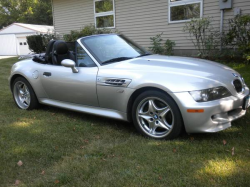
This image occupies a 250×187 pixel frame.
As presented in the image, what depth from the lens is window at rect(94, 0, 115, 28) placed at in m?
12.5

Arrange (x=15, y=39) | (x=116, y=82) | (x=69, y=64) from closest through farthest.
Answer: (x=116, y=82) < (x=69, y=64) < (x=15, y=39)

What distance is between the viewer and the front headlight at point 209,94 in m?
3.05

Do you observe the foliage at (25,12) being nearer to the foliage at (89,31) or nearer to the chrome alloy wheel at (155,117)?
the foliage at (89,31)

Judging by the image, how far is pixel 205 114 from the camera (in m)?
3.01

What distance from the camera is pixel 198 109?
3.00 meters

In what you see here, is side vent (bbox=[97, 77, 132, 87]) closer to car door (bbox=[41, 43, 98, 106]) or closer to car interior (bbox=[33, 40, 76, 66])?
car door (bbox=[41, 43, 98, 106])

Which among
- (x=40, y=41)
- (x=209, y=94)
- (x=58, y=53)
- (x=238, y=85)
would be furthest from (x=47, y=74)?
(x=40, y=41)

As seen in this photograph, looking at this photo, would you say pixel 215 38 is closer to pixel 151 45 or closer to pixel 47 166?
pixel 151 45

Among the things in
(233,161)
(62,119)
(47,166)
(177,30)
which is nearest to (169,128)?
(233,161)

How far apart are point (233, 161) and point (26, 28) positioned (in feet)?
102

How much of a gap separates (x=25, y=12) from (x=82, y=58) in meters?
53.0

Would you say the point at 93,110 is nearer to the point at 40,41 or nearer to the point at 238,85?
the point at 238,85

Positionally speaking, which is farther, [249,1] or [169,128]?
[249,1]

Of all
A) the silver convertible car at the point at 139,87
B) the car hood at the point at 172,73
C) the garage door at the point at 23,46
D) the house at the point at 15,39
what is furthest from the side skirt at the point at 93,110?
the house at the point at 15,39
